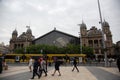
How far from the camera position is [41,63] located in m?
12.4

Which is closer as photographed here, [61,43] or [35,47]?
A: [35,47]

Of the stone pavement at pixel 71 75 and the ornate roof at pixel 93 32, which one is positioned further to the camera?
the ornate roof at pixel 93 32

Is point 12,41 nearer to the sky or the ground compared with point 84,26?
nearer to the ground

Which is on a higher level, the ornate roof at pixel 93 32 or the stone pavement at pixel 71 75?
the ornate roof at pixel 93 32

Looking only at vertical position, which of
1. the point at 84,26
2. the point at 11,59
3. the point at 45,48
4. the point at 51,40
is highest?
the point at 84,26

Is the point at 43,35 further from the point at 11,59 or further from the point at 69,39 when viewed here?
the point at 11,59

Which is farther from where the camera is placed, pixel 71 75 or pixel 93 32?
pixel 93 32

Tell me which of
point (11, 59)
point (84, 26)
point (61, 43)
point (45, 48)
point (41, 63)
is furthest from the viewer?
point (84, 26)

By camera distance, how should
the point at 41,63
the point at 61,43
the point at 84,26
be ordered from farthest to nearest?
1. the point at 84,26
2. the point at 61,43
3. the point at 41,63

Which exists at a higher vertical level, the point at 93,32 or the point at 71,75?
the point at 93,32

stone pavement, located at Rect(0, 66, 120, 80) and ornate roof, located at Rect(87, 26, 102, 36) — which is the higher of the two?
ornate roof, located at Rect(87, 26, 102, 36)

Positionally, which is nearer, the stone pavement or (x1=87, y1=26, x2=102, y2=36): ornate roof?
the stone pavement

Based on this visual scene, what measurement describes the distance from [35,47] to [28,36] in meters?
27.1

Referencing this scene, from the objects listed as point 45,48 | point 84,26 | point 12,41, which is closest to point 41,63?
point 45,48
